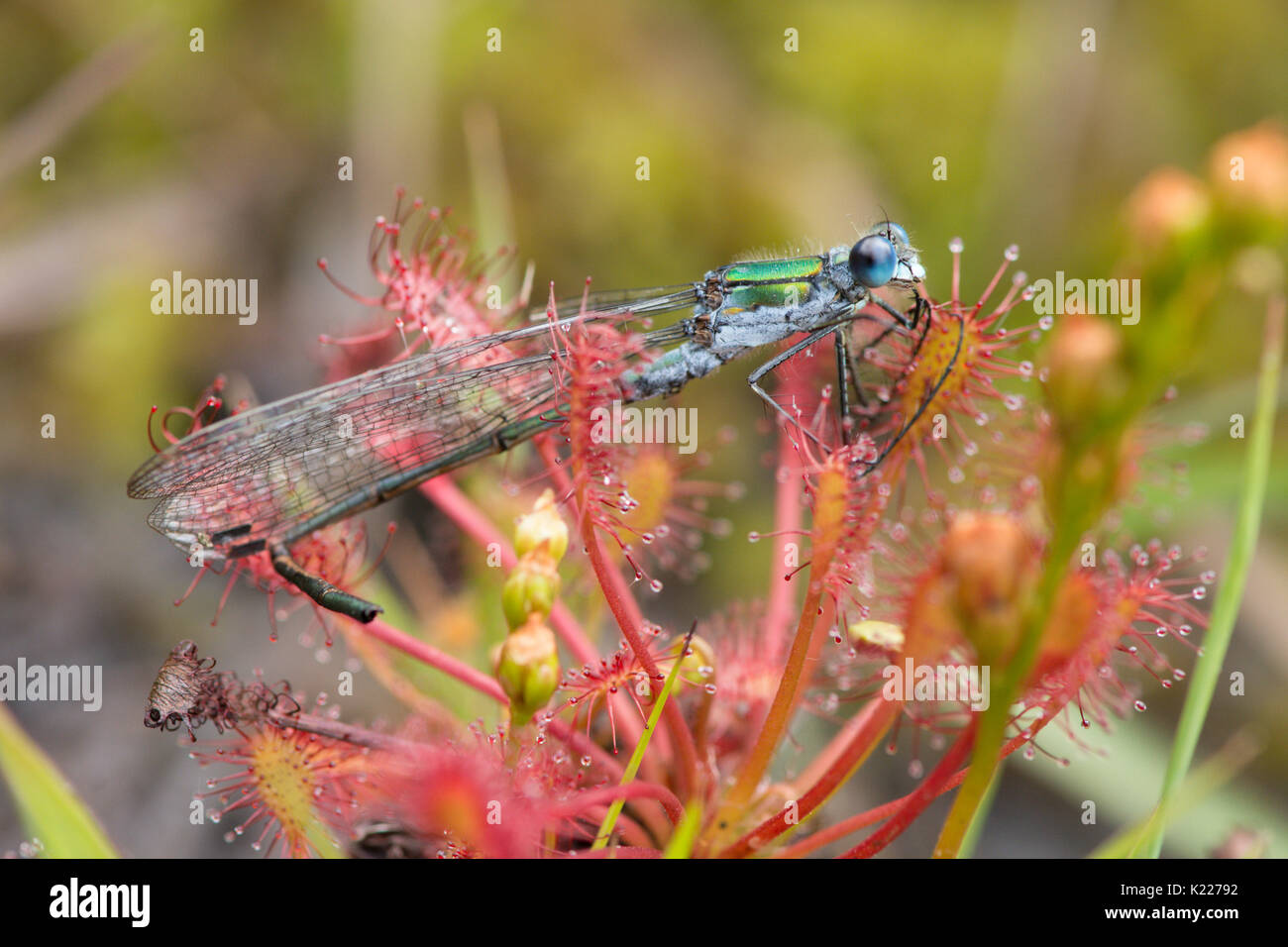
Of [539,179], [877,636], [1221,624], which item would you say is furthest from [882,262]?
[539,179]

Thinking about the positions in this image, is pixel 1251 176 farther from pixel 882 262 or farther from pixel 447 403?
pixel 447 403

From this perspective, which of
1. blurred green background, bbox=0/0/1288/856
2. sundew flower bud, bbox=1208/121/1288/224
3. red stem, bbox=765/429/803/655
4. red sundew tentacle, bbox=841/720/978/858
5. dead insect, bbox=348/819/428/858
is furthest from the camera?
blurred green background, bbox=0/0/1288/856

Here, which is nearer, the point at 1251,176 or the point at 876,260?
the point at 1251,176

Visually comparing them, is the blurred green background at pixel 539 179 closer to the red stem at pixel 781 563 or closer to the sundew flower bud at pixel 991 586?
the red stem at pixel 781 563

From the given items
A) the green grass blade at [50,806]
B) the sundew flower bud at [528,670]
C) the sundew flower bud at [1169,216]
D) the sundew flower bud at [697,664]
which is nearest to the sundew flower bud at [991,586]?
the sundew flower bud at [1169,216]

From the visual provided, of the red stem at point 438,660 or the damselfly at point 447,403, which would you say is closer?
the red stem at point 438,660

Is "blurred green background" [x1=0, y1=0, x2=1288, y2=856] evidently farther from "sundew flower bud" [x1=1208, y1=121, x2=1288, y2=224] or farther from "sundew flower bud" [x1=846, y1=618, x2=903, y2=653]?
"sundew flower bud" [x1=1208, y1=121, x2=1288, y2=224]

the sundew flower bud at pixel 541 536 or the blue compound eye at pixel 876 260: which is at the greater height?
the blue compound eye at pixel 876 260

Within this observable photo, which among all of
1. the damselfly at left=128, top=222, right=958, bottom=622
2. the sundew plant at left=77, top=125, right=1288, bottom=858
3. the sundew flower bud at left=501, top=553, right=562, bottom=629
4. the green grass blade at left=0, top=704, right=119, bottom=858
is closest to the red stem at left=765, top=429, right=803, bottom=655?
the sundew plant at left=77, top=125, right=1288, bottom=858
